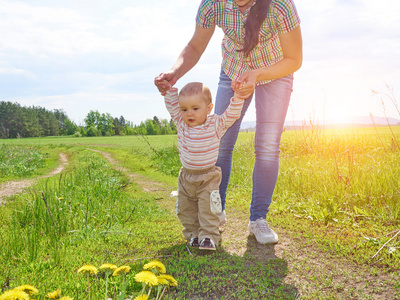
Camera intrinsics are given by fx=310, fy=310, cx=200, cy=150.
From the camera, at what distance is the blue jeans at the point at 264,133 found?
260 centimetres

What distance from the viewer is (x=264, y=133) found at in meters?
2.67

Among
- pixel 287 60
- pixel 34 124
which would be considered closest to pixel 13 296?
pixel 287 60

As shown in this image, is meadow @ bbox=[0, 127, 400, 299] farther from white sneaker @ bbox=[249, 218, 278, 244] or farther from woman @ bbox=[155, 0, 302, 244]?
woman @ bbox=[155, 0, 302, 244]

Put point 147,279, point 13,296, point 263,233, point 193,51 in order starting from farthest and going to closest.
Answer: point 193,51
point 263,233
point 147,279
point 13,296

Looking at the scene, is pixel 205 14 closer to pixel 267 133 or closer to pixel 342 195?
pixel 267 133

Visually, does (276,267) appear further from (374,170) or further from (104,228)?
(374,170)

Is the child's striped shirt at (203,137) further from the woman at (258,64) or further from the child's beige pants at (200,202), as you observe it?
the woman at (258,64)

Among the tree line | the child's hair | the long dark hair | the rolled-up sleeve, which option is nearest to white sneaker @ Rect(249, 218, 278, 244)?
the child's hair

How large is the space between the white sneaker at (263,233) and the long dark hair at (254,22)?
4.87 ft

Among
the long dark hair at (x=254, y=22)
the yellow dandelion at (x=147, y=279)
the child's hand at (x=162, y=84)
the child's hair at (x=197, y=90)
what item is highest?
the long dark hair at (x=254, y=22)

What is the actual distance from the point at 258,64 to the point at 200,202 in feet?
4.17

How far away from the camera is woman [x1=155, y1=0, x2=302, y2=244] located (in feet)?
7.72

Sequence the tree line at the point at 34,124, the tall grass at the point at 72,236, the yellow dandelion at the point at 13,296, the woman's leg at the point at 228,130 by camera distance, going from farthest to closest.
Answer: the tree line at the point at 34,124, the woman's leg at the point at 228,130, the tall grass at the point at 72,236, the yellow dandelion at the point at 13,296

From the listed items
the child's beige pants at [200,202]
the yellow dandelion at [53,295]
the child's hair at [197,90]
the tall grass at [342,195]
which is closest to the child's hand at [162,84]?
the child's hair at [197,90]
